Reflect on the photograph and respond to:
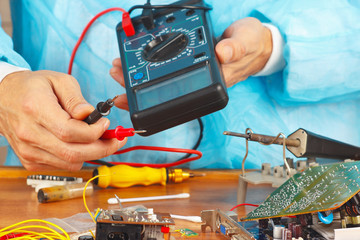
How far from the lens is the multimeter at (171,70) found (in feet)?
2.31

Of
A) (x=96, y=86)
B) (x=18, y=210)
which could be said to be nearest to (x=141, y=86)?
(x=18, y=210)

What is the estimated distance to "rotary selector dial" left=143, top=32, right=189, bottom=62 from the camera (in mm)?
778

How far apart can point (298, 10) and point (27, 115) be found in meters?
0.75

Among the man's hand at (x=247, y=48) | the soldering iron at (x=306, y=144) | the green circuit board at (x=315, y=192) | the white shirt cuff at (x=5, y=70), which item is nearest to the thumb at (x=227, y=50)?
the man's hand at (x=247, y=48)

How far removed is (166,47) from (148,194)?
31 cm

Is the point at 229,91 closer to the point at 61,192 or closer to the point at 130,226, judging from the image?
the point at 61,192

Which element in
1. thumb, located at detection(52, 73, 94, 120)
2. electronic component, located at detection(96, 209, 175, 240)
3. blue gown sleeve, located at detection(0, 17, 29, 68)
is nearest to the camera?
electronic component, located at detection(96, 209, 175, 240)

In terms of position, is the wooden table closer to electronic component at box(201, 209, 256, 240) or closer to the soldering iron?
electronic component at box(201, 209, 256, 240)

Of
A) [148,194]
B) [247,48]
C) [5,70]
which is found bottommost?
[148,194]

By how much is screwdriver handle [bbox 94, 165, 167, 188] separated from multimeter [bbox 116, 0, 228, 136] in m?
0.17

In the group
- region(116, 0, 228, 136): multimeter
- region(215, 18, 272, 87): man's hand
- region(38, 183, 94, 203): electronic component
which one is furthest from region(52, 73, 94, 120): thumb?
region(215, 18, 272, 87): man's hand

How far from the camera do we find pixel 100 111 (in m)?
0.56

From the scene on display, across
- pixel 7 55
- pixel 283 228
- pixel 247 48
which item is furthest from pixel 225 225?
pixel 7 55

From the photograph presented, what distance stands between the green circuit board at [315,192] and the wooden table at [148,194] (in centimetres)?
10
